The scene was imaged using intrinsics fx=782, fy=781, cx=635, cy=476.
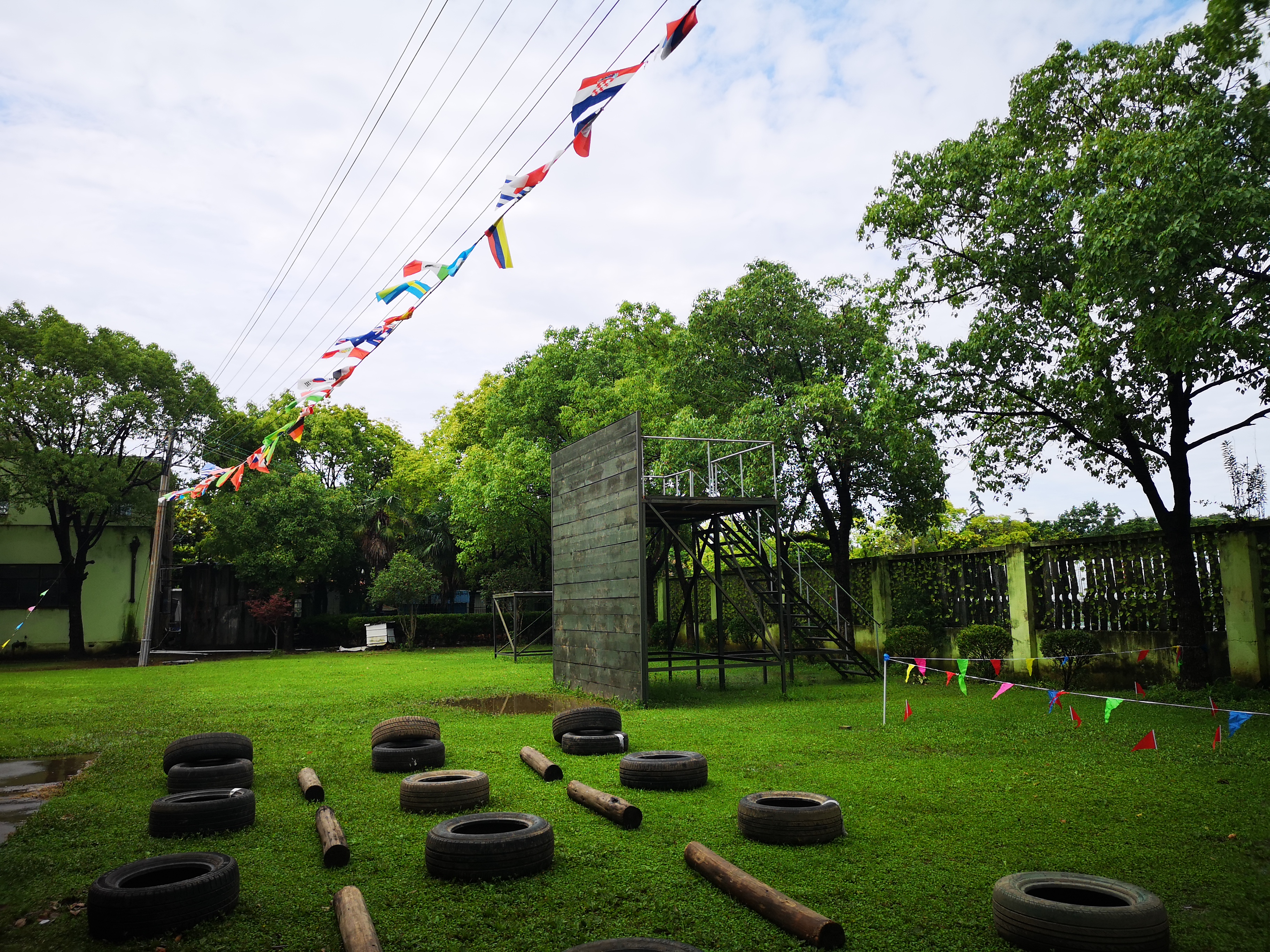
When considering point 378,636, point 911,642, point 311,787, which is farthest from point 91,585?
point 911,642

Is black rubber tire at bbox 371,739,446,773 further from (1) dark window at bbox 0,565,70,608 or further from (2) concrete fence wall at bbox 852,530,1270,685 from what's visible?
(1) dark window at bbox 0,565,70,608

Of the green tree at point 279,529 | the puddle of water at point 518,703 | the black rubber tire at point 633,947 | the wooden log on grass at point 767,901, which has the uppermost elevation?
the green tree at point 279,529

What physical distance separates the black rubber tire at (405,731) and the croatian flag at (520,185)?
203 inches

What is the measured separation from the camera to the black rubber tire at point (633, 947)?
3246 millimetres

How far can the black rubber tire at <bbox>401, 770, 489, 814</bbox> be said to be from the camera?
5.95 m

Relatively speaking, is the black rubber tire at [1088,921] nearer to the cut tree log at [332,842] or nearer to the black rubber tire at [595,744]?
the cut tree log at [332,842]

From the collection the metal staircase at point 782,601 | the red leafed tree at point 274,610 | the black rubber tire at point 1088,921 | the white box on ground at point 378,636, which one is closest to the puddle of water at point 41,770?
the black rubber tire at point 1088,921

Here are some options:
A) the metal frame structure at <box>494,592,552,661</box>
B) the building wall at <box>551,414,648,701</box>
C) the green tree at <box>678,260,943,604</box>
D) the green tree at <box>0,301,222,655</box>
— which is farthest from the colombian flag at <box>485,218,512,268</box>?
the green tree at <box>0,301,222,655</box>

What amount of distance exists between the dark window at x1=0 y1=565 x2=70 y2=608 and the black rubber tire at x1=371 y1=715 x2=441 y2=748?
82.2 feet

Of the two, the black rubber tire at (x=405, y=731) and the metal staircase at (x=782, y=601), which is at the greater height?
the metal staircase at (x=782, y=601)

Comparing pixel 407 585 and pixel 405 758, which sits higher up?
pixel 407 585

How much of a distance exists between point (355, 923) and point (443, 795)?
2354mm

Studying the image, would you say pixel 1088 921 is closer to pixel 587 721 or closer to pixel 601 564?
pixel 587 721

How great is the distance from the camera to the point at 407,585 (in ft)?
91.7
